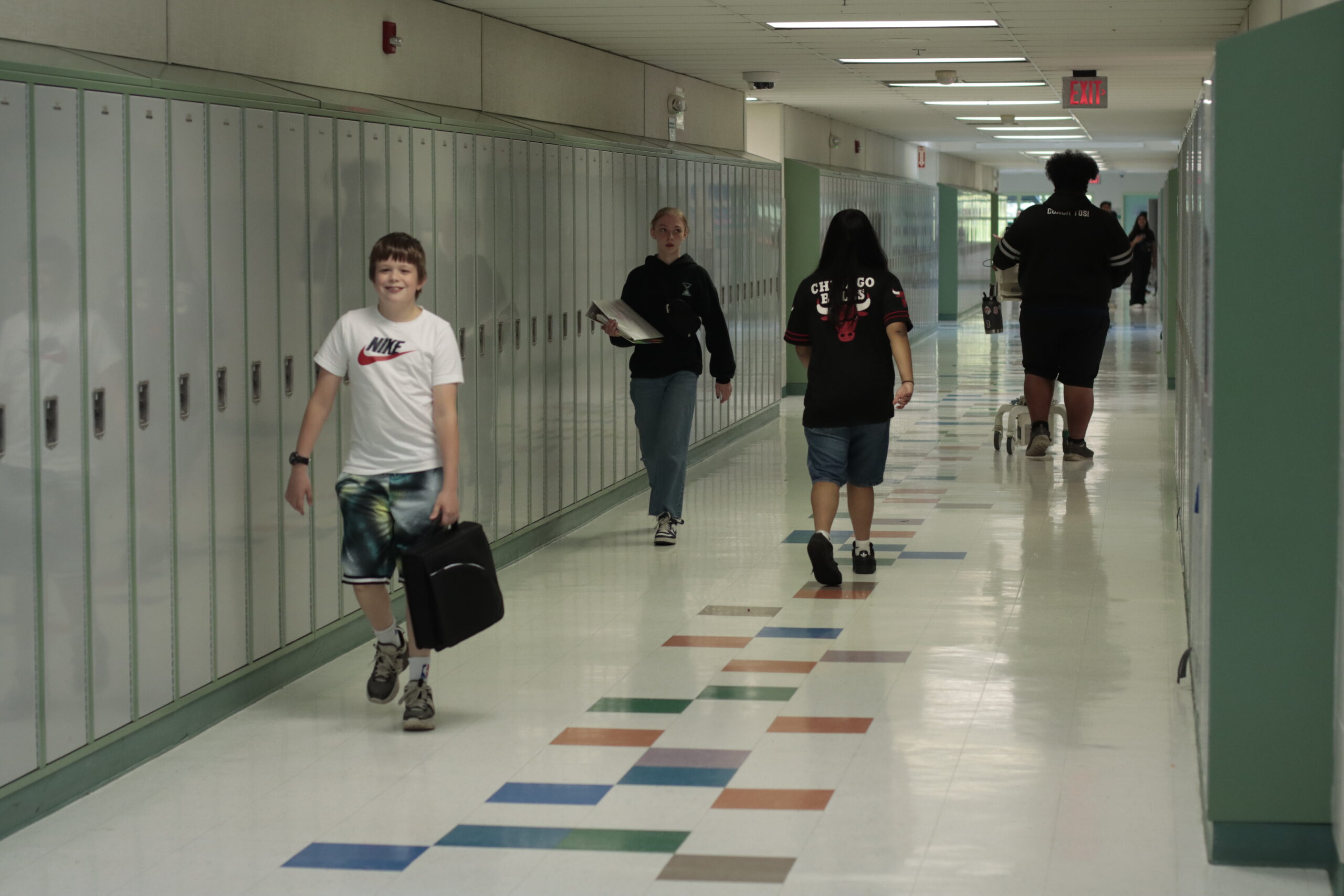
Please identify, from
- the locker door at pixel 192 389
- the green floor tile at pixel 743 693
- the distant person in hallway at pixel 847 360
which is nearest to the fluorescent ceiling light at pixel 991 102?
the distant person in hallway at pixel 847 360

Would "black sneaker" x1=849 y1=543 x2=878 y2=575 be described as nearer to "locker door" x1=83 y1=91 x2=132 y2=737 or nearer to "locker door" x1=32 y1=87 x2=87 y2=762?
"locker door" x1=83 y1=91 x2=132 y2=737

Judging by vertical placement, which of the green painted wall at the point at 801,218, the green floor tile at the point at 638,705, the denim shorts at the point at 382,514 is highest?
the green painted wall at the point at 801,218

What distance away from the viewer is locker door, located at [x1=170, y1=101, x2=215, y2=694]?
4656 millimetres

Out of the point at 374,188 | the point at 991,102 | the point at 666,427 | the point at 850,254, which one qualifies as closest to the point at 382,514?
the point at 374,188

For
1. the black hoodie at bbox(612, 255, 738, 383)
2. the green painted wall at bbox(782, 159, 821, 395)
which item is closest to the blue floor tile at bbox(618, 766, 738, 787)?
the black hoodie at bbox(612, 255, 738, 383)

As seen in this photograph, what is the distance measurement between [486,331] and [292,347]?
75.2 inches

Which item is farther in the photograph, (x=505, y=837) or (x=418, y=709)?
(x=418, y=709)

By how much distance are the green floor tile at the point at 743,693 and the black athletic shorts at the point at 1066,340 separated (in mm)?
5575

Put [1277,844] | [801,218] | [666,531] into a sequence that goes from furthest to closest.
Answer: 1. [801,218]
2. [666,531]
3. [1277,844]

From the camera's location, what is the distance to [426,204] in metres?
6.52

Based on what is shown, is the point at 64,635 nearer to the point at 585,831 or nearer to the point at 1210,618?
the point at 585,831

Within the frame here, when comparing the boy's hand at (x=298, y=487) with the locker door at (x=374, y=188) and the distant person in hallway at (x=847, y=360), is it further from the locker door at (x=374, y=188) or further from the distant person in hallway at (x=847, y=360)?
the distant person in hallway at (x=847, y=360)

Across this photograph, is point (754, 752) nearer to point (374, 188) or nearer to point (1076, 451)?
point (374, 188)

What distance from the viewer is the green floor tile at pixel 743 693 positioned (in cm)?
519
